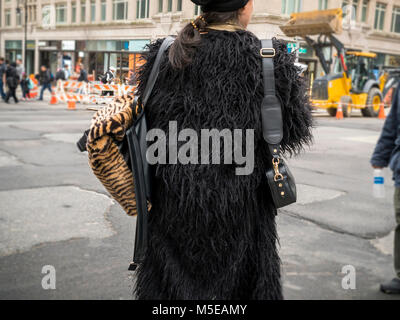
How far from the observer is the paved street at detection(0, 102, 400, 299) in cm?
315

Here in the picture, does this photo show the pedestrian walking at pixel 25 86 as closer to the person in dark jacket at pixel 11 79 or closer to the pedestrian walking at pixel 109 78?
the person in dark jacket at pixel 11 79

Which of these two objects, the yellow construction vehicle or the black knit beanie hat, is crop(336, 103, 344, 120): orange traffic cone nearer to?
the yellow construction vehicle

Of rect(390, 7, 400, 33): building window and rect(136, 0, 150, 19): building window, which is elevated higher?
rect(390, 7, 400, 33): building window

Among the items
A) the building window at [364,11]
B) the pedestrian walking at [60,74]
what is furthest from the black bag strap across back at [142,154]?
the building window at [364,11]

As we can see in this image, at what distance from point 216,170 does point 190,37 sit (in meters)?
0.51

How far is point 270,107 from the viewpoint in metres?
1.63

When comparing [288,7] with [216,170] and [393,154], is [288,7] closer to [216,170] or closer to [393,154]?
[393,154]

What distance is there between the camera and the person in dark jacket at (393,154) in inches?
117

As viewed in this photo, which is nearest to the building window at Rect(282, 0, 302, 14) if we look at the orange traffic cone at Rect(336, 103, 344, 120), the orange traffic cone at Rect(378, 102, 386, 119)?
the orange traffic cone at Rect(336, 103, 344, 120)

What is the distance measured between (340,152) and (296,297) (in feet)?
22.9

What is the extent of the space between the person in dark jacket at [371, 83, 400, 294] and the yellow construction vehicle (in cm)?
1403

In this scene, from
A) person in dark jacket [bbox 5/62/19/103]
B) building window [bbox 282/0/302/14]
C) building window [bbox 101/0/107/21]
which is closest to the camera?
building window [bbox 101/0/107/21]

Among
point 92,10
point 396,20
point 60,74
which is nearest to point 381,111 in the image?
point 396,20

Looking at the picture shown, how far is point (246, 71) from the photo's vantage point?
1.65m
